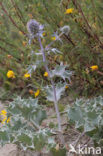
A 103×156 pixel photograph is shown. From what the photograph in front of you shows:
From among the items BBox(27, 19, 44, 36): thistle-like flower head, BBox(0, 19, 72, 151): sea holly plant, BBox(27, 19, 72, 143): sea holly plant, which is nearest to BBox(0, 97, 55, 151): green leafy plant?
BBox(0, 19, 72, 151): sea holly plant

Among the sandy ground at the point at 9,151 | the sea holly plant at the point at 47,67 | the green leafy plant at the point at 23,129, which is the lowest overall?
the sandy ground at the point at 9,151

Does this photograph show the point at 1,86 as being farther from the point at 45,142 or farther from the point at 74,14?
the point at 45,142

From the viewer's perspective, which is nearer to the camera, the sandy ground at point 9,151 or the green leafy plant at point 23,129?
the green leafy plant at point 23,129

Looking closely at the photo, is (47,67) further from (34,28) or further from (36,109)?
(36,109)

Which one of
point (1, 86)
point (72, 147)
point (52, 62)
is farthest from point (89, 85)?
point (1, 86)

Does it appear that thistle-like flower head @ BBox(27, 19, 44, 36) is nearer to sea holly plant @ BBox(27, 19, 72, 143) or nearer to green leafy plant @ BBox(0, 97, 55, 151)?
sea holly plant @ BBox(27, 19, 72, 143)

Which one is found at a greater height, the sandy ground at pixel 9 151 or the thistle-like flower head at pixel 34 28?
the thistle-like flower head at pixel 34 28

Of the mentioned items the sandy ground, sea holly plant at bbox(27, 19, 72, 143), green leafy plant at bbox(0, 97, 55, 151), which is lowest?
the sandy ground

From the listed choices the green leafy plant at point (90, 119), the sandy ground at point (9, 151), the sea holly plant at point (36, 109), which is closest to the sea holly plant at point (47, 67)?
the sea holly plant at point (36, 109)

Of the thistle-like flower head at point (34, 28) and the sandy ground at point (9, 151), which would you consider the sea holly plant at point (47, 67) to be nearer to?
the thistle-like flower head at point (34, 28)

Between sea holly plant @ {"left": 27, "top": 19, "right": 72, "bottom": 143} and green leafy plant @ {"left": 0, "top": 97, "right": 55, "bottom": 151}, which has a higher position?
sea holly plant @ {"left": 27, "top": 19, "right": 72, "bottom": 143}

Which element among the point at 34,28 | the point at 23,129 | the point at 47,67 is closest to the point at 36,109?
the point at 23,129

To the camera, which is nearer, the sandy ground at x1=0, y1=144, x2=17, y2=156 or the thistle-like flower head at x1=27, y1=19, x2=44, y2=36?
the thistle-like flower head at x1=27, y1=19, x2=44, y2=36

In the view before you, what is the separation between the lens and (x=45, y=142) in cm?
169
